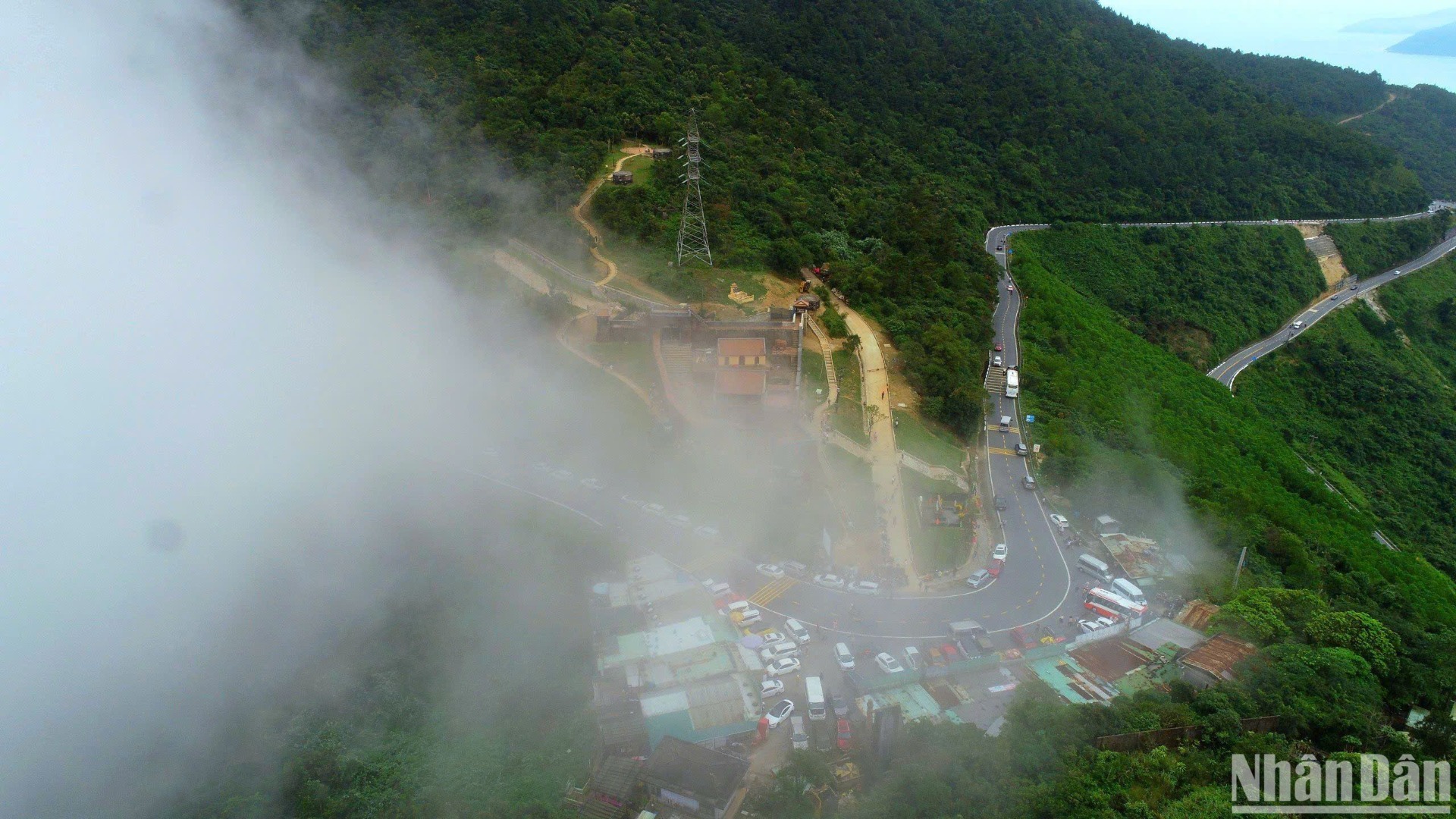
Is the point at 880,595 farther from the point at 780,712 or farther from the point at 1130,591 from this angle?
the point at 1130,591

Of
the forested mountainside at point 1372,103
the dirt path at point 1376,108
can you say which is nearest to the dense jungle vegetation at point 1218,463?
the forested mountainside at point 1372,103

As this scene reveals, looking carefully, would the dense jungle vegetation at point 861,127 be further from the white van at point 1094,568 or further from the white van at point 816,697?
the white van at point 816,697

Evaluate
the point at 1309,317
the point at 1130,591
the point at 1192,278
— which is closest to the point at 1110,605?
the point at 1130,591

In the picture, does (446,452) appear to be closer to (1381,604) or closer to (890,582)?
(890,582)

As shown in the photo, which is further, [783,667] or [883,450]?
[883,450]

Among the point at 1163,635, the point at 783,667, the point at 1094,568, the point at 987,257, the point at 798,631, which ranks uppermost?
the point at 987,257

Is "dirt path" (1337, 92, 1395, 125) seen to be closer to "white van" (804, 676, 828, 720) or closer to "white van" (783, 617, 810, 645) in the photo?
"white van" (783, 617, 810, 645)

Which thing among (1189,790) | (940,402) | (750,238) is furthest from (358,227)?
(1189,790)

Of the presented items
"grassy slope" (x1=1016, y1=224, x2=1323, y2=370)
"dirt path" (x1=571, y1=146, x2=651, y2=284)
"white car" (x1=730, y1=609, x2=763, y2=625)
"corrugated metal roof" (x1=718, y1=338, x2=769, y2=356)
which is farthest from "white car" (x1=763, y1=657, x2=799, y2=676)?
"grassy slope" (x1=1016, y1=224, x2=1323, y2=370)
